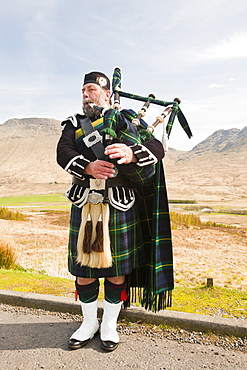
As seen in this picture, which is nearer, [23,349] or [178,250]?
[23,349]

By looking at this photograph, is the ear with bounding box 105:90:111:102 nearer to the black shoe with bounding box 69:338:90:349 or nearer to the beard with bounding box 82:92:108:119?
the beard with bounding box 82:92:108:119

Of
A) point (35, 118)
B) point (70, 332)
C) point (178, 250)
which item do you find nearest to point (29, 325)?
point (70, 332)

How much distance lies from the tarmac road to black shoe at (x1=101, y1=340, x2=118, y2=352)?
0.03m

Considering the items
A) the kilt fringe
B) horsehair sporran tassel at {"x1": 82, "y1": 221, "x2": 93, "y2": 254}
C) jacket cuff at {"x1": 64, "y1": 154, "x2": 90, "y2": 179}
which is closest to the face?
jacket cuff at {"x1": 64, "y1": 154, "x2": 90, "y2": 179}

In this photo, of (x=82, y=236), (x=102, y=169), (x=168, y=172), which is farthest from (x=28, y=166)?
(x=102, y=169)

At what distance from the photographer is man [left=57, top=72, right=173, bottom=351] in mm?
2342

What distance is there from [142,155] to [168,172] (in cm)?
6478

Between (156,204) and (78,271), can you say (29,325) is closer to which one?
(78,271)

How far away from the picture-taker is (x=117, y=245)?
8.10 ft

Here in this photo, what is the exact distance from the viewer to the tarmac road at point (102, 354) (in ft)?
7.03

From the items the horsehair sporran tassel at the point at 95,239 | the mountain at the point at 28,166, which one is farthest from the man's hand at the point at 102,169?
the mountain at the point at 28,166

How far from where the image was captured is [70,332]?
264 cm

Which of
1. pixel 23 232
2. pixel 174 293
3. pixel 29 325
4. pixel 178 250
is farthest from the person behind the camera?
pixel 23 232

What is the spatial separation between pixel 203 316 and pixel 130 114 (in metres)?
1.67
